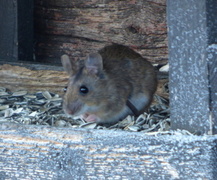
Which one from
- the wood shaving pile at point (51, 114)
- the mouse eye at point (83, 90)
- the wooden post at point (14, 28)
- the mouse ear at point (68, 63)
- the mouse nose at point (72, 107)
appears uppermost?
the wooden post at point (14, 28)

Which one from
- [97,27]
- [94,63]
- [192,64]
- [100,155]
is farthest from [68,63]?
[192,64]

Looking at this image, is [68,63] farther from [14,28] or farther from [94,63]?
[14,28]

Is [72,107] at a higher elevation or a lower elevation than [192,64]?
lower

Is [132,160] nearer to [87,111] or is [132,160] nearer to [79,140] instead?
[79,140]

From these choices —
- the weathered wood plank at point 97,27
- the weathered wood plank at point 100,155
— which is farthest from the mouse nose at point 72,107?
the weathered wood plank at point 97,27

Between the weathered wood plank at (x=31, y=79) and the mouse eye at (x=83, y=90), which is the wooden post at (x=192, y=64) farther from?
the weathered wood plank at (x=31, y=79)

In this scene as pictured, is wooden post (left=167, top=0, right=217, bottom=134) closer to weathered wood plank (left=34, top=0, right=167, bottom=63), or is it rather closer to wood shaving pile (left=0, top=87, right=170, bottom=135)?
wood shaving pile (left=0, top=87, right=170, bottom=135)

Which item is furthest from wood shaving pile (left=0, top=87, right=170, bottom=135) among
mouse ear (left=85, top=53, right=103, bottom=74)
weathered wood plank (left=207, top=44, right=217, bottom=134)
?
weathered wood plank (left=207, top=44, right=217, bottom=134)
